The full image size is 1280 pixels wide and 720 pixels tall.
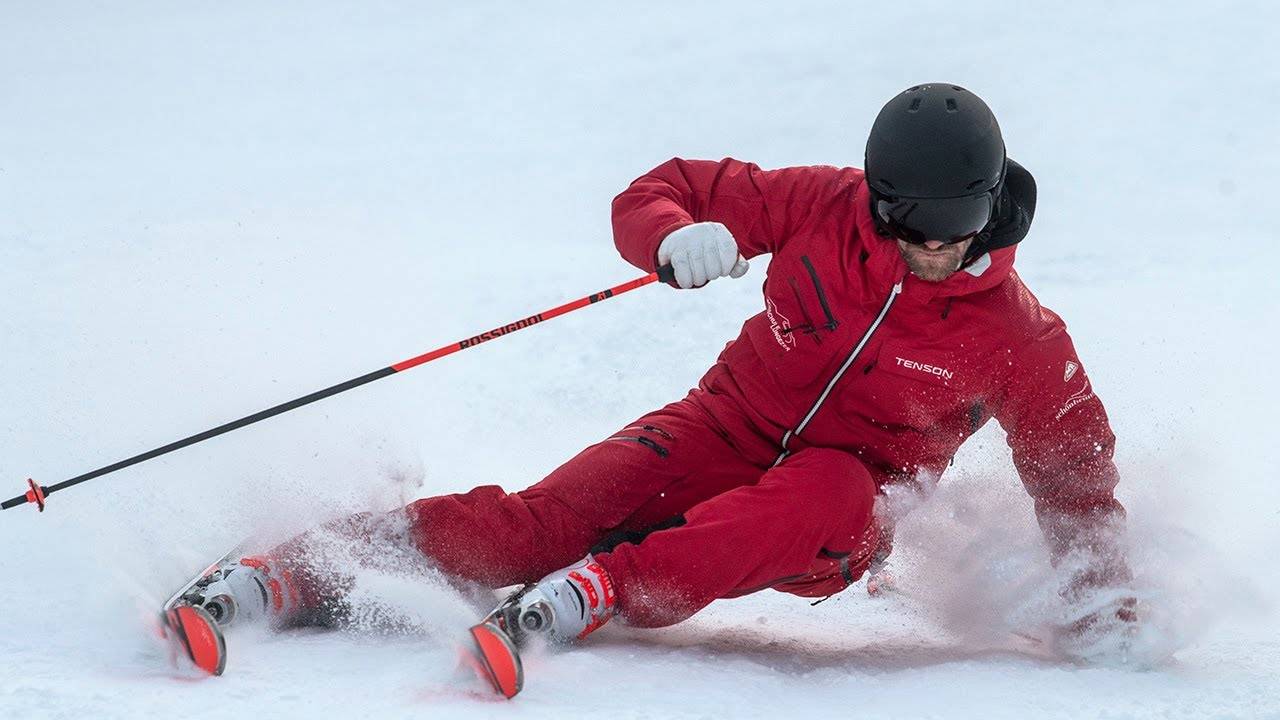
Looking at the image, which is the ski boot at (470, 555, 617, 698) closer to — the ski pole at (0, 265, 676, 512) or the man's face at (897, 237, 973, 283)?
the ski pole at (0, 265, 676, 512)

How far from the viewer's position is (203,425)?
421 cm

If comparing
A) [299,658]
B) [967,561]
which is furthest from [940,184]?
[299,658]

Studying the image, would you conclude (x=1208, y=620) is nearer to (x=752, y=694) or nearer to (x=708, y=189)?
(x=752, y=694)

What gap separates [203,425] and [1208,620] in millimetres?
3007

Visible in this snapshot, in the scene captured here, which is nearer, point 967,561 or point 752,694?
point 752,694

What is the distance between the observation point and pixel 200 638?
2.50m

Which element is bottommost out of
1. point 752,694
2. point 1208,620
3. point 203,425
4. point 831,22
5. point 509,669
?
point 1208,620

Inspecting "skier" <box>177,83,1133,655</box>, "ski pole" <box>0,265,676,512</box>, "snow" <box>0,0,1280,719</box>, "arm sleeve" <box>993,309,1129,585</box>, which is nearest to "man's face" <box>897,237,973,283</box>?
"skier" <box>177,83,1133,655</box>

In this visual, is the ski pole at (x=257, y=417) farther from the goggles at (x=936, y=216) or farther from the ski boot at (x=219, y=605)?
the goggles at (x=936, y=216)

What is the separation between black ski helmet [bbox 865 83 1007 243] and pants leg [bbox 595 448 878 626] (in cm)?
60

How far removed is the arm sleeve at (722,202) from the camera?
3.23 meters

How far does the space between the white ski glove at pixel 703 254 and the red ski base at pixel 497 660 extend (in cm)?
90

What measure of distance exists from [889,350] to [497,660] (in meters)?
1.24

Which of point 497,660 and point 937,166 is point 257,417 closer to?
point 497,660
